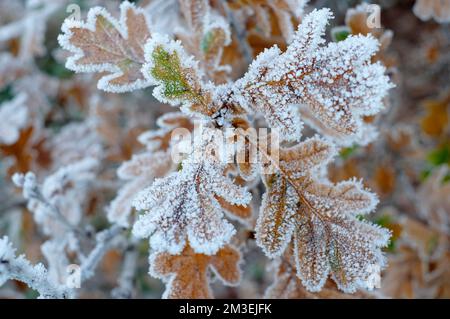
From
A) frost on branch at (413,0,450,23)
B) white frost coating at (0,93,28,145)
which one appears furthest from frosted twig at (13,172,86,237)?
frost on branch at (413,0,450,23)

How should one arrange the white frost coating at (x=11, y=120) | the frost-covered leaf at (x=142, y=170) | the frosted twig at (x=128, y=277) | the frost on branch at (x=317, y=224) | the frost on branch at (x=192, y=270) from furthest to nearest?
the white frost coating at (x=11, y=120) → the frosted twig at (x=128, y=277) → the frost-covered leaf at (x=142, y=170) → the frost on branch at (x=192, y=270) → the frost on branch at (x=317, y=224)

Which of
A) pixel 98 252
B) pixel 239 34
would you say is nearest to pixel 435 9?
pixel 239 34

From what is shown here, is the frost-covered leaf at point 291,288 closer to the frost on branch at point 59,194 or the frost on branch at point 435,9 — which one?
the frost on branch at point 59,194

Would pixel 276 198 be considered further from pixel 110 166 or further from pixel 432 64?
pixel 432 64

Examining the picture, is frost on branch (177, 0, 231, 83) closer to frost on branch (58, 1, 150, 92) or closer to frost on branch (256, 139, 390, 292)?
frost on branch (58, 1, 150, 92)

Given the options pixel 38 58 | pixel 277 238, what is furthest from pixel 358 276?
pixel 38 58

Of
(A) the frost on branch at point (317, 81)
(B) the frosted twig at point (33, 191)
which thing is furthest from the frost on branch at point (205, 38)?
(B) the frosted twig at point (33, 191)

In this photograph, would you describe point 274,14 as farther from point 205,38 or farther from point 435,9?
point 435,9
